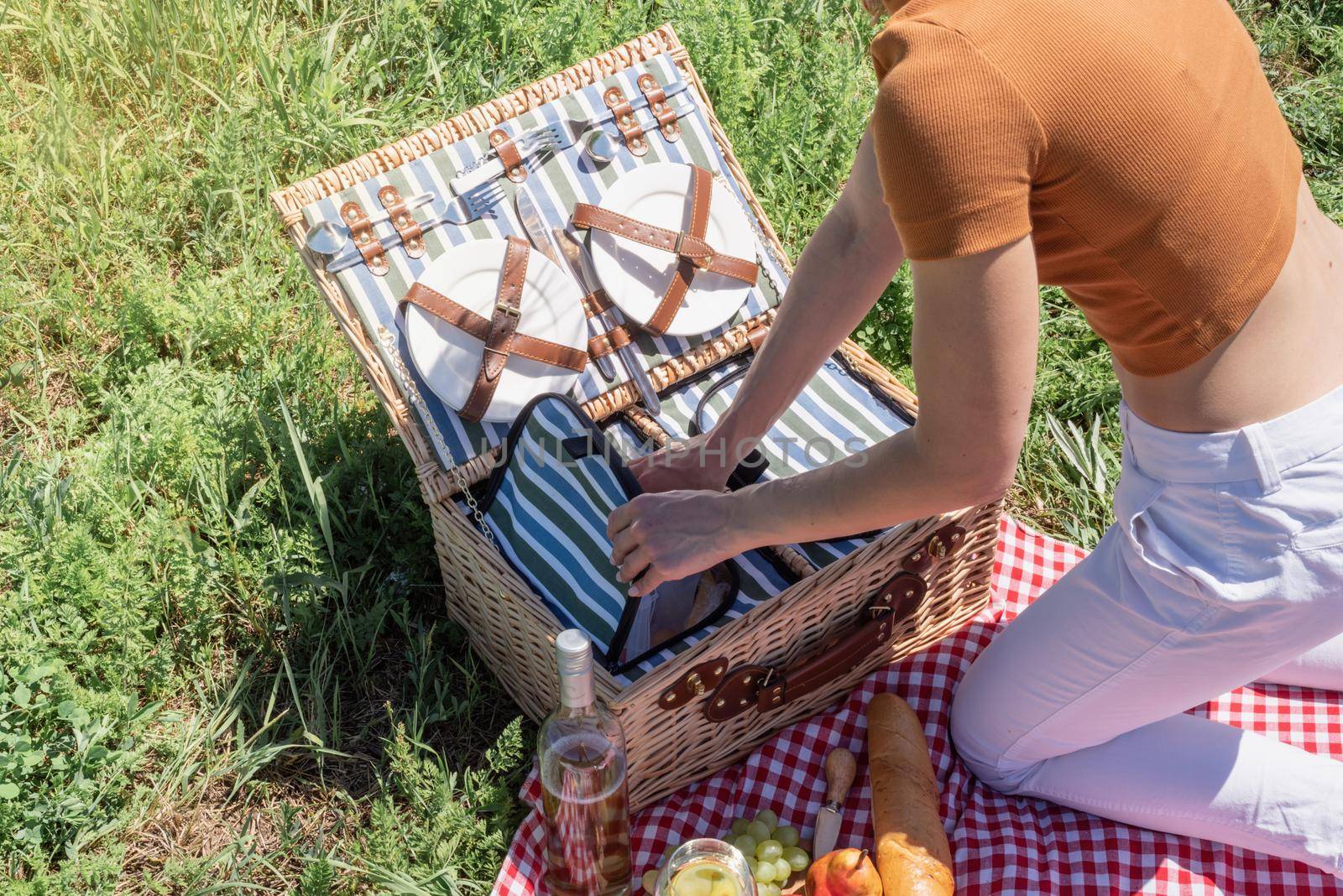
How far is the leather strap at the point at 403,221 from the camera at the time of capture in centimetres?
207

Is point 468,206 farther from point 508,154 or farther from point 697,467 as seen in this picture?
point 697,467

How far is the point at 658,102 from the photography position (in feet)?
7.43

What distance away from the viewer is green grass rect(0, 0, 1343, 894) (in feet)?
6.09

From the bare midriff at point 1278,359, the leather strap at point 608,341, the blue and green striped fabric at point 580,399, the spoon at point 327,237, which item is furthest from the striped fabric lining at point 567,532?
the bare midriff at point 1278,359

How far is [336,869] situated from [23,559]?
83 cm

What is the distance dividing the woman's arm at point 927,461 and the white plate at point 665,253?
637 mm

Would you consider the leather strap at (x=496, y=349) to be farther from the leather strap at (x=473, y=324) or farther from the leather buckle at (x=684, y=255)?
the leather buckle at (x=684, y=255)

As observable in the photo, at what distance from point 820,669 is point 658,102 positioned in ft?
3.81

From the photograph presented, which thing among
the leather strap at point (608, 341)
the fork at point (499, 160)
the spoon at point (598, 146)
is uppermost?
the fork at point (499, 160)

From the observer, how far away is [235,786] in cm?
188

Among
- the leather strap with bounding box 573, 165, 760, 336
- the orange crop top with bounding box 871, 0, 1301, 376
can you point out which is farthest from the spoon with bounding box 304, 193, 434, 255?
the orange crop top with bounding box 871, 0, 1301, 376

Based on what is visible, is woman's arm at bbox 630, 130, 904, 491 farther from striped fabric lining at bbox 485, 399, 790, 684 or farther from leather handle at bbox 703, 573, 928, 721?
leather handle at bbox 703, 573, 928, 721

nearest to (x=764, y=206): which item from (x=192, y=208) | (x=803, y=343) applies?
(x=803, y=343)

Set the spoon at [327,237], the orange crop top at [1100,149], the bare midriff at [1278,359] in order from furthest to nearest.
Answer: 1. the spoon at [327,237]
2. the bare midriff at [1278,359]
3. the orange crop top at [1100,149]
